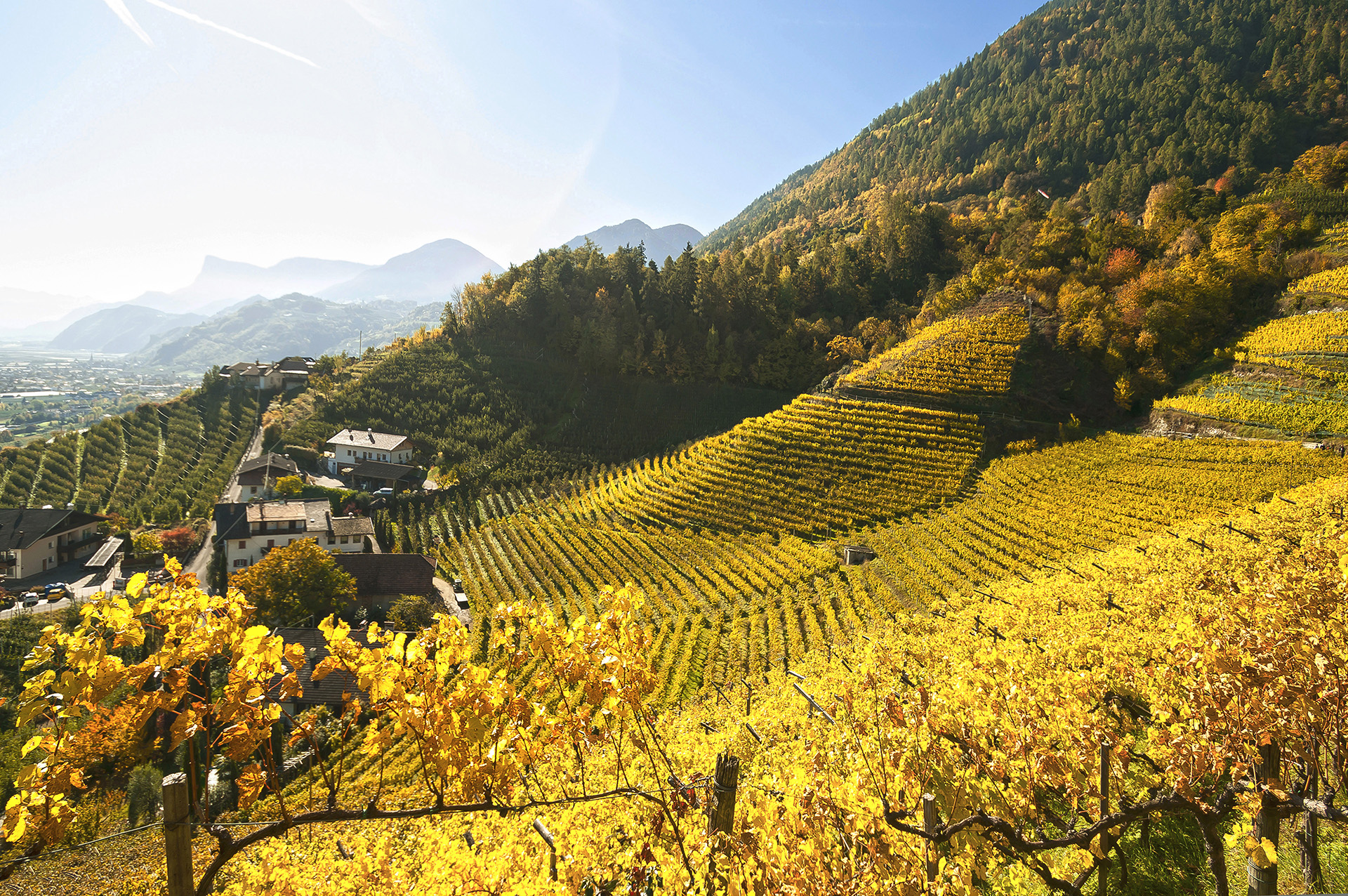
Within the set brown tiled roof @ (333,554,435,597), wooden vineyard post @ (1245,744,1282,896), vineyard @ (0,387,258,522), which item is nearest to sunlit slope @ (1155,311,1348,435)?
wooden vineyard post @ (1245,744,1282,896)

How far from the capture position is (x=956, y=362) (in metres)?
36.0

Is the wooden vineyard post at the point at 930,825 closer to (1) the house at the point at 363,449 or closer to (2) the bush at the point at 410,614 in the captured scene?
(2) the bush at the point at 410,614

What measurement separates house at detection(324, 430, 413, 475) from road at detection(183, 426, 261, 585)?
23.5 ft

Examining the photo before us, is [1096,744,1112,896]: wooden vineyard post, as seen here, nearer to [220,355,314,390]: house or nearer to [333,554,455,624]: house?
[333,554,455,624]: house

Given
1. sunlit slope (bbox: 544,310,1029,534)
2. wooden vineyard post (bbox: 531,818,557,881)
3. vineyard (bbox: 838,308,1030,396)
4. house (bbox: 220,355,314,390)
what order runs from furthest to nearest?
house (bbox: 220,355,314,390) → vineyard (bbox: 838,308,1030,396) → sunlit slope (bbox: 544,310,1029,534) → wooden vineyard post (bbox: 531,818,557,881)

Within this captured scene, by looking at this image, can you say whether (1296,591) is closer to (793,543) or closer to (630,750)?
(630,750)

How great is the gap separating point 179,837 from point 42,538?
4734cm

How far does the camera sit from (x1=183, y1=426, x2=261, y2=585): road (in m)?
32.6

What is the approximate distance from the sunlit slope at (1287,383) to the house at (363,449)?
180ft

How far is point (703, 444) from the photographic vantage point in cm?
3722

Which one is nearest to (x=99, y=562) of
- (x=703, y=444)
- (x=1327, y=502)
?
(x=703, y=444)

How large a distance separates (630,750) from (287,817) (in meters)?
8.86

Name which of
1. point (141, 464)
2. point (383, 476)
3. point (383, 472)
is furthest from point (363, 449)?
point (141, 464)

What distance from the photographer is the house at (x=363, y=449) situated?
46.9m
